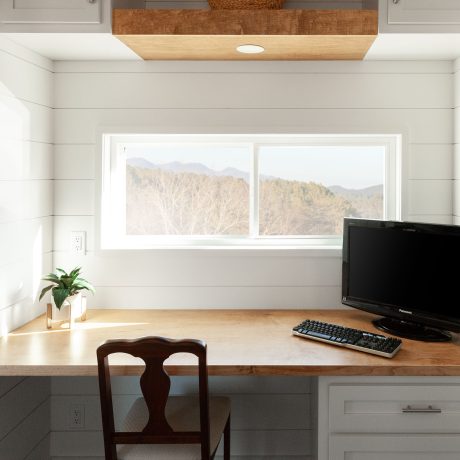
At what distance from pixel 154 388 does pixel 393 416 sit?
0.82 metres

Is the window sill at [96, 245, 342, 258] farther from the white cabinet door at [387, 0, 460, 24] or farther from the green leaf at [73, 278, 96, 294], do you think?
the white cabinet door at [387, 0, 460, 24]

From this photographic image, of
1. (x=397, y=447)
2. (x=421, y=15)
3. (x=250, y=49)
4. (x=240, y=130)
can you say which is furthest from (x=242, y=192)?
(x=397, y=447)

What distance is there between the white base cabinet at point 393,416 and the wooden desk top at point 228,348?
63mm

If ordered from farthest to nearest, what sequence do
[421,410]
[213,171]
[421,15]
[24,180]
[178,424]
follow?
[213,171] → [24,180] → [421,15] → [178,424] → [421,410]

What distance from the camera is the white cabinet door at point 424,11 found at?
1.86m

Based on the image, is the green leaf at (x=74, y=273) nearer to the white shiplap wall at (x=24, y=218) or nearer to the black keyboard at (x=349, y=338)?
the white shiplap wall at (x=24, y=218)

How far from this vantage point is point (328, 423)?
1678 millimetres

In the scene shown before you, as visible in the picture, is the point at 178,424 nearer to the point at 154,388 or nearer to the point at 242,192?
the point at 154,388

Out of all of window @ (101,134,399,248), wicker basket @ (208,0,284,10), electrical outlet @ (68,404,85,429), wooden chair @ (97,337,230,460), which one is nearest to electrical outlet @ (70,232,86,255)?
window @ (101,134,399,248)

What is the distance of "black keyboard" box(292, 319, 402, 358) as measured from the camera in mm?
1721

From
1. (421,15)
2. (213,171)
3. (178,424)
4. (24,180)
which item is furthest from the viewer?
(213,171)

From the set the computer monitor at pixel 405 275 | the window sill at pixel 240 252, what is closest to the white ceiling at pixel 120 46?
the computer monitor at pixel 405 275

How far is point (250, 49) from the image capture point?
208cm

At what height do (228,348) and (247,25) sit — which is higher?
(247,25)
